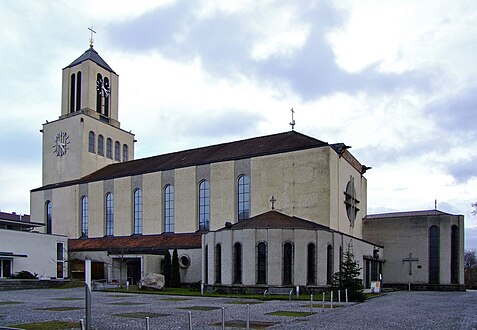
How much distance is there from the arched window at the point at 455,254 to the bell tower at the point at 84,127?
133 feet

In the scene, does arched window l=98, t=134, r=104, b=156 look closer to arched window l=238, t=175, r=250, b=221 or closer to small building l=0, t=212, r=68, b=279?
small building l=0, t=212, r=68, b=279

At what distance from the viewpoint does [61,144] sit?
2491 inches

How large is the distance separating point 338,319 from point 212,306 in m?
7.88

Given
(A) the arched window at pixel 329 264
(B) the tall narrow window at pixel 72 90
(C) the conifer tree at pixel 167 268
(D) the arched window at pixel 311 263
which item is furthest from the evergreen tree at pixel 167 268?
(B) the tall narrow window at pixel 72 90

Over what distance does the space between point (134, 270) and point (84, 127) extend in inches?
824

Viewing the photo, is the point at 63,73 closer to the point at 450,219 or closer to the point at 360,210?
the point at 360,210

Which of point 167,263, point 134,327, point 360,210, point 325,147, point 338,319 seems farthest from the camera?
point 360,210

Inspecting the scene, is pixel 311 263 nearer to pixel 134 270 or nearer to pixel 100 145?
pixel 134 270

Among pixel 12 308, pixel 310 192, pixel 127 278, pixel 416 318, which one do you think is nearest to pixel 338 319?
pixel 416 318

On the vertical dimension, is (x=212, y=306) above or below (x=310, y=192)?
below

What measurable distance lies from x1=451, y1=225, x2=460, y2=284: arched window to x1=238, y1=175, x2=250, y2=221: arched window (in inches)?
792

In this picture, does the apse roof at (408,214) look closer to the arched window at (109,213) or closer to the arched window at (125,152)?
the arched window at (109,213)

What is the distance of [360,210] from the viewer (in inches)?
2062

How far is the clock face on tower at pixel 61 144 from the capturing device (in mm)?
62675
